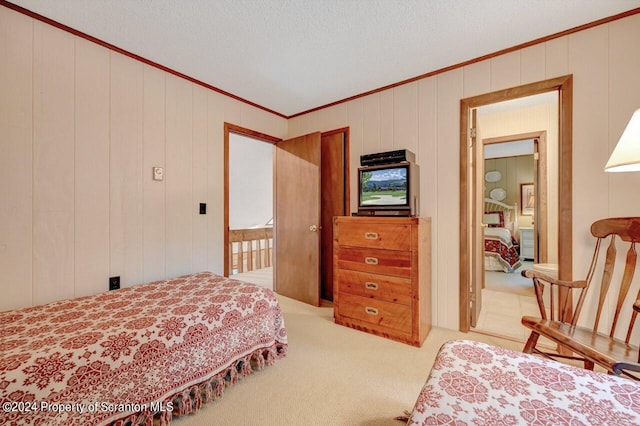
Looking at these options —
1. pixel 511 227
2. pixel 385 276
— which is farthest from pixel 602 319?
pixel 511 227

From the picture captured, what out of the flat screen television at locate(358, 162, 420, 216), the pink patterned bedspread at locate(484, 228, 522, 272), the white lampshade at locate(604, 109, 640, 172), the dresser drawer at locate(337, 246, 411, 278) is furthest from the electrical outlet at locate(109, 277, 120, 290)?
the pink patterned bedspread at locate(484, 228, 522, 272)

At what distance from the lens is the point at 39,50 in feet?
5.90

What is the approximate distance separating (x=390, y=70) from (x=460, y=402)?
2.54 metres

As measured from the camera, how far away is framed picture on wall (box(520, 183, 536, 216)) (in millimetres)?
6016

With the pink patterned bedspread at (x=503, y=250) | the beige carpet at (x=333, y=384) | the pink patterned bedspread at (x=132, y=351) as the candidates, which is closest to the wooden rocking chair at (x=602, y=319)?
the beige carpet at (x=333, y=384)

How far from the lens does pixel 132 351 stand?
49.8 inches

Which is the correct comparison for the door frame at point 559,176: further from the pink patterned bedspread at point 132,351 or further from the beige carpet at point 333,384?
the pink patterned bedspread at point 132,351

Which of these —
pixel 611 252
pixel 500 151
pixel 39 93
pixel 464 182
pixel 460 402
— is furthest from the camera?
pixel 500 151

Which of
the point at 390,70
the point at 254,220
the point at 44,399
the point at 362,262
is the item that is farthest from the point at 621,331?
the point at 254,220

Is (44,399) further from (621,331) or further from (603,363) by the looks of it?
(621,331)

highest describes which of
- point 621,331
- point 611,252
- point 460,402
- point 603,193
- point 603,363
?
point 603,193

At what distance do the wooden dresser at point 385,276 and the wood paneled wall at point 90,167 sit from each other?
146cm

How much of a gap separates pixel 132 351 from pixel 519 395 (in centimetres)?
159

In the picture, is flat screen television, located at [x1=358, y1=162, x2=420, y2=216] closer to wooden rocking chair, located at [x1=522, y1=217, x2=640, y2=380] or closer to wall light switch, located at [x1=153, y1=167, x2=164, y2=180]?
wooden rocking chair, located at [x1=522, y1=217, x2=640, y2=380]
